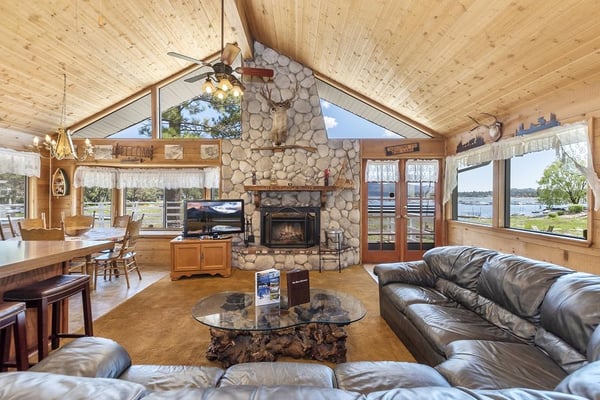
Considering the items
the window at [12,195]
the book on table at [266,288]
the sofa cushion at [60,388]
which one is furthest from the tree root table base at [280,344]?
the window at [12,195]

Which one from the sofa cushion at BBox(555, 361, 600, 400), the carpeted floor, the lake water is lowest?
the carpeted floor

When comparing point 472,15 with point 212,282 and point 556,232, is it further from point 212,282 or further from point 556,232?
point 212,282

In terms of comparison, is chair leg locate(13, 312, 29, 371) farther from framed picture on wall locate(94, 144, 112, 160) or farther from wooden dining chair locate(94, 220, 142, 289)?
framed picture on wall locate(94, 144, 112, 160)

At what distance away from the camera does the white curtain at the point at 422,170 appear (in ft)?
19.0

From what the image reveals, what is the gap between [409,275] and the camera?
10.1 feet

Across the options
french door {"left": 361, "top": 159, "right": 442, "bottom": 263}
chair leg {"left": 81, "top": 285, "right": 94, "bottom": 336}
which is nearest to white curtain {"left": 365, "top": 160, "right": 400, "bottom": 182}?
french door {"left": 361, "top": 159, "right": 442, "bottom": 263}

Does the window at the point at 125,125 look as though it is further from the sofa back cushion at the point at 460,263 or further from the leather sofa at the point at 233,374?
the sofa back cushion at the point at 460,263

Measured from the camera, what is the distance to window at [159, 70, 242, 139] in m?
5.84

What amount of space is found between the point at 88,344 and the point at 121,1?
3.77 metres

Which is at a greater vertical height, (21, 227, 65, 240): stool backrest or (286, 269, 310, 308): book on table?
(21, 227, 65, 240): stool backrest

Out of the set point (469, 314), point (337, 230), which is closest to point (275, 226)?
point (337, 230)

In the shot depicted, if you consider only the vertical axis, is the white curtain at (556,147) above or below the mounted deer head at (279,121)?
below

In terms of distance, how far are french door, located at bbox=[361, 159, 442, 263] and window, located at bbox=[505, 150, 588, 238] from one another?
167 centimetres

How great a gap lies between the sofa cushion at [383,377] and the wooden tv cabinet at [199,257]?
12.0 feet
